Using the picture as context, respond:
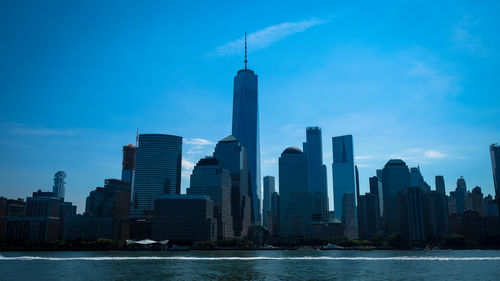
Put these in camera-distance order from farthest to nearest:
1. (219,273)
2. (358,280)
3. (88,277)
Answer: (219,273), (88,277), (358,280)

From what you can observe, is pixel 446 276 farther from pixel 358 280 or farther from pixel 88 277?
pixel 88 277

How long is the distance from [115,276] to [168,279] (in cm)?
1308

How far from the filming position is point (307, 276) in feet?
288

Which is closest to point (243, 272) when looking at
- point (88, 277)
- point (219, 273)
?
point (219, 273)

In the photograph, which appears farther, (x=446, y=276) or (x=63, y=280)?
(x=446, y=276)

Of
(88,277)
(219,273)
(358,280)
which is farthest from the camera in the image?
(219,273)

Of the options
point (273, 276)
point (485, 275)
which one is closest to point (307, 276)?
point (273, 276)

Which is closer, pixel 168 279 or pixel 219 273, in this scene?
pixel 168 279

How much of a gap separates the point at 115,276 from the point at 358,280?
158 feet

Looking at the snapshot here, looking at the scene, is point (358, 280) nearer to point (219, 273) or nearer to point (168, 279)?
point (219, 273)

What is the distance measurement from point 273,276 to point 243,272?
1033 cm

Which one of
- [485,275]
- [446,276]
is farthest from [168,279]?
[485,275]

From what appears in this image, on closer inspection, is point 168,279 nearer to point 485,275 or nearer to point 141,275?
point 141,275

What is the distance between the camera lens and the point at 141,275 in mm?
89875
